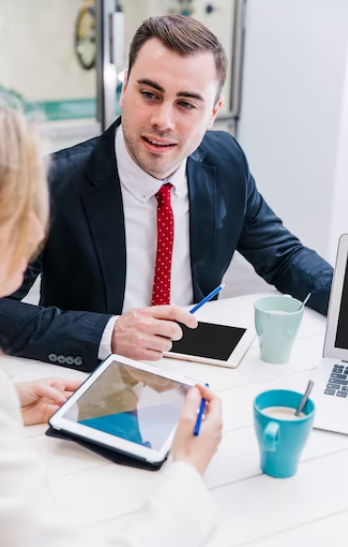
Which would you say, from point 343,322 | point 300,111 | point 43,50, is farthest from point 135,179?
point 43,50

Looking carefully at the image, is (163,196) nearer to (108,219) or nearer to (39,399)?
(108,219)

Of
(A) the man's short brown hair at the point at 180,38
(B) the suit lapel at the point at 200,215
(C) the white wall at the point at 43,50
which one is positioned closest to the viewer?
(A) the man's short brown hair at the point at 180,38

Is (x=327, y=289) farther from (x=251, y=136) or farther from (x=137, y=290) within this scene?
(x=251, y=136)

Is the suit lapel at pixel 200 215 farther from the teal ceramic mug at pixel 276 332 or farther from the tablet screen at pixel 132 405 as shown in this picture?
the tablet screen at pixel 132 405

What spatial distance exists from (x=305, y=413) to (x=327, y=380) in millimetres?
243

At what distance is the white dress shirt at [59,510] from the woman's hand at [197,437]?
0.03 meters

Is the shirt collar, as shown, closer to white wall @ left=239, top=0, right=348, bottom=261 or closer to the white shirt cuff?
the white shirt cuff

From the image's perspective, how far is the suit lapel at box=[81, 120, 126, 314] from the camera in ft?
5.21

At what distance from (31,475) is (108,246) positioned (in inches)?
35.1

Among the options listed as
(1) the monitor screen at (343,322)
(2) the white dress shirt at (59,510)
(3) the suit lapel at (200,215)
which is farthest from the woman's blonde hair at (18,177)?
(3) the suit lapel at (200,215)

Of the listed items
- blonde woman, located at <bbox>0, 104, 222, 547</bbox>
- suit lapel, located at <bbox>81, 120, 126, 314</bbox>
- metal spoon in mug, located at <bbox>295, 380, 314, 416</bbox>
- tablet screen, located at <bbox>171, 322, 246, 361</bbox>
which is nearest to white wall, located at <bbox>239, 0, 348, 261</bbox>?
suit lapel, located at <bbox>81, 120, 126, 314</bbox>

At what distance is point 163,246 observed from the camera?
163 centimetres

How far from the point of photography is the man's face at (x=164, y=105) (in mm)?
1562

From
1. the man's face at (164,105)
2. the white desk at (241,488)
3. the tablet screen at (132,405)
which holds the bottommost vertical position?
the white desk at (241,488)
